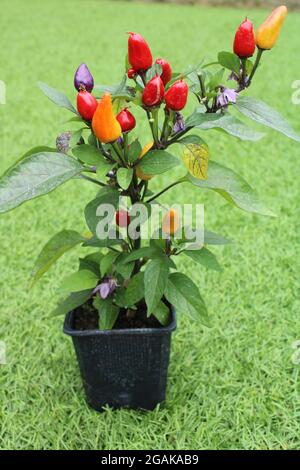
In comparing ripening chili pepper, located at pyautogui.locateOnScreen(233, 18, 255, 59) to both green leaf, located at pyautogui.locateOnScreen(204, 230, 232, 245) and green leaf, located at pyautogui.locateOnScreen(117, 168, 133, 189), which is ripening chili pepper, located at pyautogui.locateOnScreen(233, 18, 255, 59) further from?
green leaf, located at pyautogui.locateOnScreen(204, 230, 232, 245)

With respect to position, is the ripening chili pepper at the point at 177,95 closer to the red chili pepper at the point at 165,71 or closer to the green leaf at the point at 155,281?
the red chili pepper at the point at 165,71

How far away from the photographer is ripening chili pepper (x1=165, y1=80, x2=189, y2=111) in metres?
0.84

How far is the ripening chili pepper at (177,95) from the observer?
2.75 feet

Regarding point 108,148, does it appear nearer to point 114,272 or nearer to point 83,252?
point 114,272

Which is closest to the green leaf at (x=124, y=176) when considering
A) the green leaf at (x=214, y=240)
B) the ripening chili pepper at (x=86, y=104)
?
the ripening chili pepper at (x=86, y=104)

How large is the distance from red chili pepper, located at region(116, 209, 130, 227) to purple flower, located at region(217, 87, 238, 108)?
0.31 meters

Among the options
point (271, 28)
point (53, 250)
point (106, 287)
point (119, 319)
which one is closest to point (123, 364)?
point (119, 319)

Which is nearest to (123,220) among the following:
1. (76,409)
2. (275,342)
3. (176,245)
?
(176,245)

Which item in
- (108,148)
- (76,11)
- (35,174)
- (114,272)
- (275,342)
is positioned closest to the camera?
(35,174)

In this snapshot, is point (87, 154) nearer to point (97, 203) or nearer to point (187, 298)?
point (97, 203)

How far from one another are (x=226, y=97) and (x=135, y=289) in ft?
1.52

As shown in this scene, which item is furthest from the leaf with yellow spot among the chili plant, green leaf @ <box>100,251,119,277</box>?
green leaf @ <box>100,251,119,277</box>
